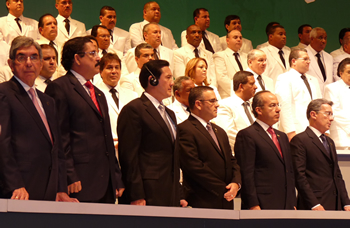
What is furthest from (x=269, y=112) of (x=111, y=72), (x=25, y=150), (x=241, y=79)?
(x=25, y=150)

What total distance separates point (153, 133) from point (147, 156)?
0.13m

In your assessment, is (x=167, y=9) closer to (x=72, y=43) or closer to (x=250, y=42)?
(x=250, y=42)

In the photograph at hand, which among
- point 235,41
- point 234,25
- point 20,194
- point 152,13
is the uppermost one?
point 152,13

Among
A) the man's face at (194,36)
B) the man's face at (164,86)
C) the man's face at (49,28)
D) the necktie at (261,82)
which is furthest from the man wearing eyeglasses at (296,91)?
the man's face at (49,28)

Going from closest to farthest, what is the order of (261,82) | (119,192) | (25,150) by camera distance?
(25,150), (119,192), (261,82)

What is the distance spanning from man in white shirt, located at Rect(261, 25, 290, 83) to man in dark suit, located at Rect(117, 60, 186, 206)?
133 inches

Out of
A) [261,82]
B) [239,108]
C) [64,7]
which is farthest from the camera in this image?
[64,7]

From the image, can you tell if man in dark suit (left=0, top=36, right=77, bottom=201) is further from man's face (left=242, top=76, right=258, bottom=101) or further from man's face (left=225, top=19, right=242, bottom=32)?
man's face (left=225, top=19, right=242, bottom=32)

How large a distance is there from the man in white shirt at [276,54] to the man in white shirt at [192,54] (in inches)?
29.0

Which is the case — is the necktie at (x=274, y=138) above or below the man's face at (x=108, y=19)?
below

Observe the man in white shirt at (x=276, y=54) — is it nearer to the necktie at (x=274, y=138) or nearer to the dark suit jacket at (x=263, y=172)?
the necktie at (x=274, y=138)

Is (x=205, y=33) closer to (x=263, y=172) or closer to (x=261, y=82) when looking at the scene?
(x=261, y=82)

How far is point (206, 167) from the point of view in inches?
125

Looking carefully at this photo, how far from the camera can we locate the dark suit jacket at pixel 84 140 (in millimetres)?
2535
